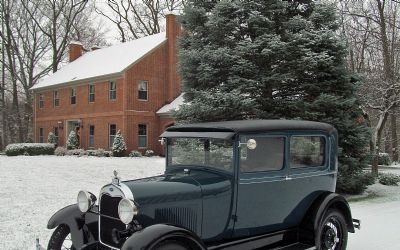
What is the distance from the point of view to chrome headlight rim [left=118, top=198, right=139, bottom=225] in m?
4.14

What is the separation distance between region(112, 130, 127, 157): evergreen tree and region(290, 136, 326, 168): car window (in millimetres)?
20688

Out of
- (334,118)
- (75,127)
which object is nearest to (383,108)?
(334,118)

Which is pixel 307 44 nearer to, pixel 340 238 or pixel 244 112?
pixel 244 112

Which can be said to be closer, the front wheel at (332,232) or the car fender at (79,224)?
the car fender at (79,224)

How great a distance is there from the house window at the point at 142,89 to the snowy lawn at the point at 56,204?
11038 mm

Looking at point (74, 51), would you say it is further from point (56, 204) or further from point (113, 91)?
point (56, 204)

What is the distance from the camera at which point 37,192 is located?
11109mm

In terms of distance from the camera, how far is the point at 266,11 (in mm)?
11180

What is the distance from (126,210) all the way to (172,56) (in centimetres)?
2506

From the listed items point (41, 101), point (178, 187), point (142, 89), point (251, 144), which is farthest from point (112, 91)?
point (178, 187)

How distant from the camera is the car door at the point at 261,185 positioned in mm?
4988

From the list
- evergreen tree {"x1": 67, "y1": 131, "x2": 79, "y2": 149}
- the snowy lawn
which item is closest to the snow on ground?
the snowy lawn

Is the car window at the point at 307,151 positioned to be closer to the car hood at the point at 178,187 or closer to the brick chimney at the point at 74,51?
the car hood at the point at 178,187

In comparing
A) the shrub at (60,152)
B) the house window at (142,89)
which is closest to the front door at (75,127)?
the shrub at (60,152)
